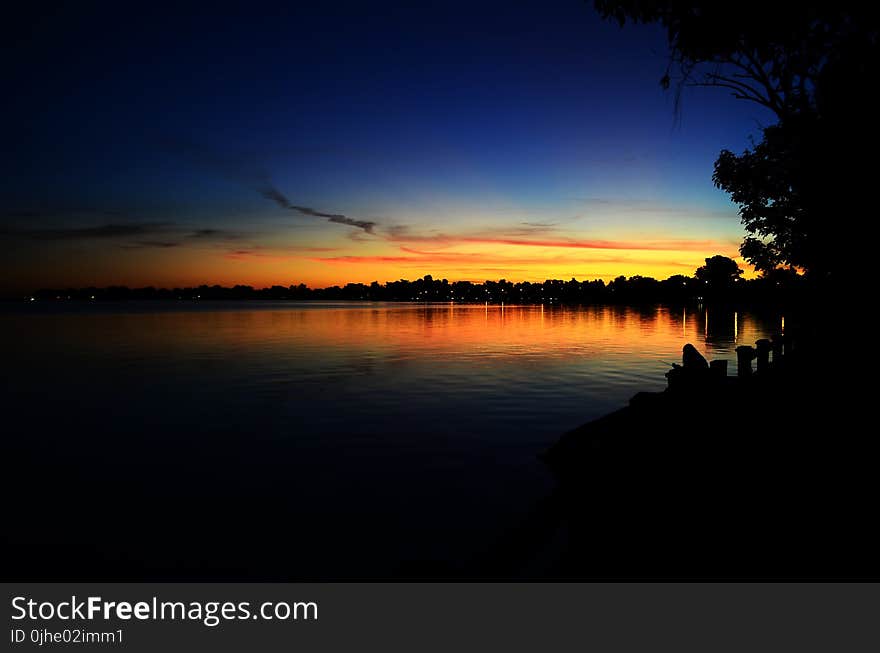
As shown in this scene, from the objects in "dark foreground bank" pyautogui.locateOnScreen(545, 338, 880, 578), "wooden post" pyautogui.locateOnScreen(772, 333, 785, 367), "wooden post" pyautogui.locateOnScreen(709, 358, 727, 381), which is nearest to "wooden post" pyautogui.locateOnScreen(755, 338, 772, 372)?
"wooden post" pyautogui.locateOnScreen(772, 333, 785, 367)

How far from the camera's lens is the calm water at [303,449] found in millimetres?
11016

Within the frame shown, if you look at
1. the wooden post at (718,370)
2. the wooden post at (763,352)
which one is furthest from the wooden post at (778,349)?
the wooden post at (718,370)

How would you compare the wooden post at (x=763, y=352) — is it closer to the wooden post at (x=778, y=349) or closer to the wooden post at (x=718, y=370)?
the wooden post at (x=778, y=349)

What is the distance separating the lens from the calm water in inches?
434

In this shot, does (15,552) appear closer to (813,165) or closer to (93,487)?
(93,487)

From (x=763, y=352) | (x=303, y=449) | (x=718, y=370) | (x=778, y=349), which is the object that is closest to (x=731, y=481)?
(x=718, y=370)

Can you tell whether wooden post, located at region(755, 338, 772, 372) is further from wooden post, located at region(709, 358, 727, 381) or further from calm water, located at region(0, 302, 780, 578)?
calm water, located at region(0, 302, 780, 578)

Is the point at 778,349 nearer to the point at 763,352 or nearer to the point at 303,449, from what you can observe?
the point at 763,352

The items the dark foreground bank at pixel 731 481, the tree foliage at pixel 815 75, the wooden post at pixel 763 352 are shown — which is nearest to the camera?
the dark foreground bank at pixel 731 481
